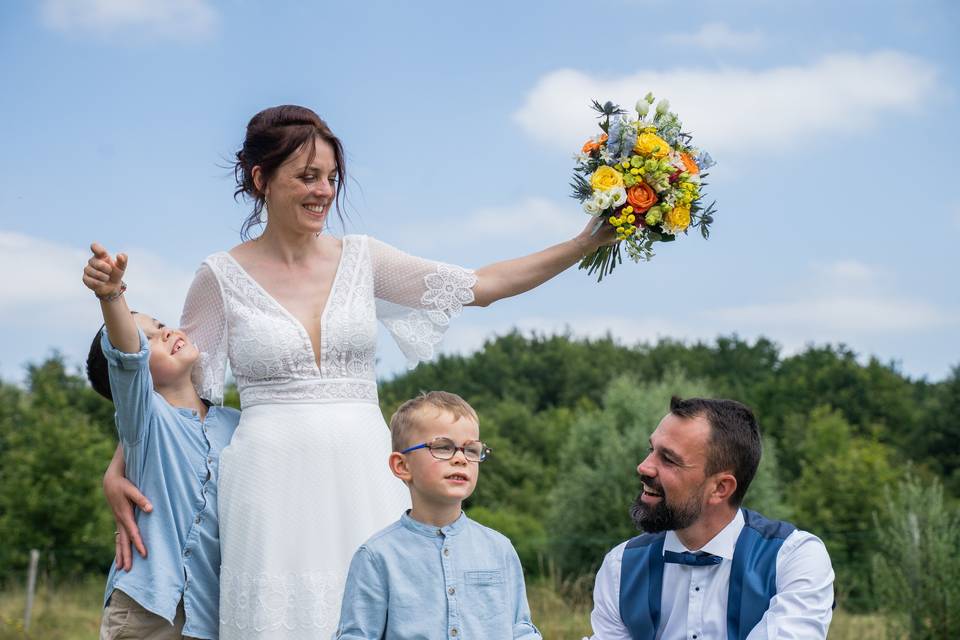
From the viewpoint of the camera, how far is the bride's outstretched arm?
16.1 ft

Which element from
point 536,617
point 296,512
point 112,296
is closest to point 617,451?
point 536,617

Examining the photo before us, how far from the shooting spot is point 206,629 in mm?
4543

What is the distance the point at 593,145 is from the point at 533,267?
578 millimetres

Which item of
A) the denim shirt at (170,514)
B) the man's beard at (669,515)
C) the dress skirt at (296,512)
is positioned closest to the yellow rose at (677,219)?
the man's beard at (669,515)

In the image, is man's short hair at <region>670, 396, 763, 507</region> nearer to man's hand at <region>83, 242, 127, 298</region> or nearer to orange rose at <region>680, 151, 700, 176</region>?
orange rose at <region>680, 151, 700, 176</region>

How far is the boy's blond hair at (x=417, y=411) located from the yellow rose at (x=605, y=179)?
1.24m

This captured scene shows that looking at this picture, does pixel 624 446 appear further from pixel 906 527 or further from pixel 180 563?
pixel 180 563

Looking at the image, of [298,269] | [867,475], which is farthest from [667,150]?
[867,475]

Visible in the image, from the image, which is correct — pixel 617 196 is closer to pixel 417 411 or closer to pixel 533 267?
pixel 533 267

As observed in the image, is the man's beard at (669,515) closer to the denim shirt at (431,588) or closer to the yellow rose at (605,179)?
the denim shirt at (431,588)

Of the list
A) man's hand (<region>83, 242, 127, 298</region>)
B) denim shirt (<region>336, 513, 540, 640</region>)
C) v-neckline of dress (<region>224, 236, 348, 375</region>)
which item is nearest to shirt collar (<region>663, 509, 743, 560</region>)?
denim shirt (<region>336, 513, 540, 640</region>)

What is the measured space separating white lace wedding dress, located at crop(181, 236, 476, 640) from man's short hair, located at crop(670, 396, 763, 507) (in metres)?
1.20

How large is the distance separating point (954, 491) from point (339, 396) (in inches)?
1358

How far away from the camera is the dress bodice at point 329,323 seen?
15.2 feet
